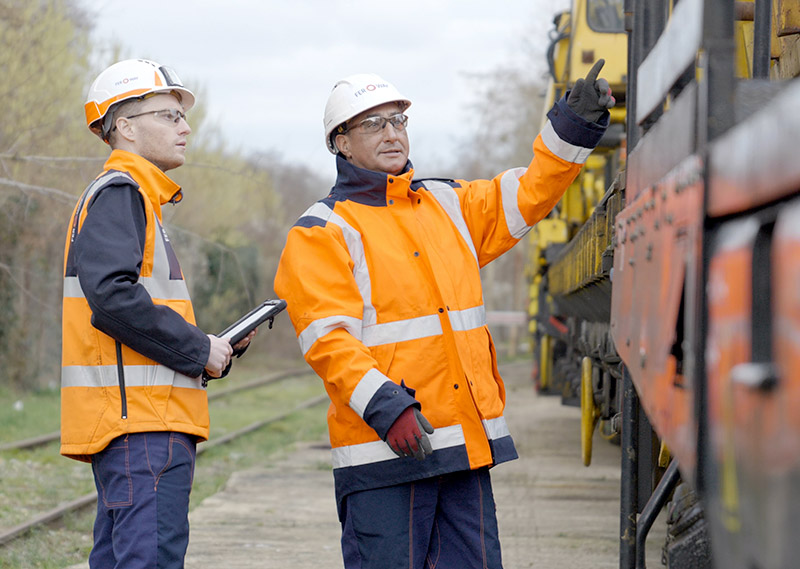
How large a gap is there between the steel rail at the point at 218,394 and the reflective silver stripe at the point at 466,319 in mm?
7477

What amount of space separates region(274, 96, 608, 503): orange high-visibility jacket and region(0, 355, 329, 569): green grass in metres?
2.81

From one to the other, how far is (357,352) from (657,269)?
147 cm

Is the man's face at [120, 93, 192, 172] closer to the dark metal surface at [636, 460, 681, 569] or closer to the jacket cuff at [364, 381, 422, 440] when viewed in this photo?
the jacket cuff at [364, 381, 422, 440]

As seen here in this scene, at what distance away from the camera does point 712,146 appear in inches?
51.4

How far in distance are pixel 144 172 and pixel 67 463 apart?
6715 mm

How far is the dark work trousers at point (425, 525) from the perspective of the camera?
3135 millimetres

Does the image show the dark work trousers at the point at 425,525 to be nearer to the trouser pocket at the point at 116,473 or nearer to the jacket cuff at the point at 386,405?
the jacket cuff at the point at 386,405

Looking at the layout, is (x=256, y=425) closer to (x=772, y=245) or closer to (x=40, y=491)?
(x=40, y=491)

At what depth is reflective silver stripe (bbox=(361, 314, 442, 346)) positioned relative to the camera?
10.4 ft

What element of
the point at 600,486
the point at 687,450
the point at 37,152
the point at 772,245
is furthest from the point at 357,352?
the point at 37,152

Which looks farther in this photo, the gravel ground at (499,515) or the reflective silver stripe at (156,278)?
the gravel ground at (499,515)

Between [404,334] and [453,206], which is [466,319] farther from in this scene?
[453,206]

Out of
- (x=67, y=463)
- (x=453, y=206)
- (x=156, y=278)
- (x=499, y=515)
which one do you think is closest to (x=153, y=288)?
(x=156, y=278)

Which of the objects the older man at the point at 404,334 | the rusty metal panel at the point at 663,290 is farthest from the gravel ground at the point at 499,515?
the rusty metal panel at the point at 663,290
